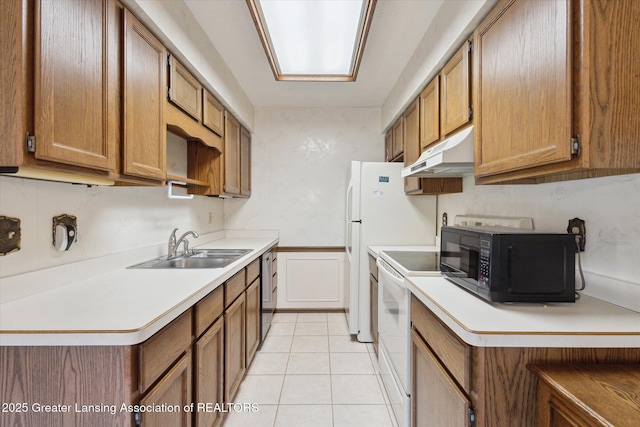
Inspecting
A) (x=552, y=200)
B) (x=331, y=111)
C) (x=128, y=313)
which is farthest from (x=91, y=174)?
(x=331, y=111)

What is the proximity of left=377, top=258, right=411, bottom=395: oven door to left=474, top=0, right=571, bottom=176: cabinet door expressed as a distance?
73cm

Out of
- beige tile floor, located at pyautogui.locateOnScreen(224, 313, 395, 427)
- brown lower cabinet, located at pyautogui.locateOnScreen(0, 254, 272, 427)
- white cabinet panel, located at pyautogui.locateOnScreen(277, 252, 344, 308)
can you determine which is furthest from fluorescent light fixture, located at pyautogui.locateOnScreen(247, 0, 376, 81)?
beige tile floor, located at pyautogui.locateOnScreen(224, 313, 395, 427)

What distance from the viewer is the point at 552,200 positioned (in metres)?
1.41

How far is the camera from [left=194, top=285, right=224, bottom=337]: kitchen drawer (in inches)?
52.4

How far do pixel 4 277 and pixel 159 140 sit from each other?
0.82 m

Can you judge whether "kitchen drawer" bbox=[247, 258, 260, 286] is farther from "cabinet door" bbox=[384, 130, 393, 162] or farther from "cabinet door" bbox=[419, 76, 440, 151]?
"cabinet door" bbox=[384, 130, 393, 162]

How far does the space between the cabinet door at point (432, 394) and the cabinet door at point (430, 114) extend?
4.15ft

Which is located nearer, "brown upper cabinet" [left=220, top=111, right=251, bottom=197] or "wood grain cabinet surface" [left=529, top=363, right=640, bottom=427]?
"wood grain cabinet surface" [left=529, top=363, right=640, bottom=427]

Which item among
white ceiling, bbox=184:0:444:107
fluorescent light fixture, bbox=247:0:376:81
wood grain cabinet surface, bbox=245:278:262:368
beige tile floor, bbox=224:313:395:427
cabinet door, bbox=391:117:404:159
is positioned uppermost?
white ceiling, bbox=184:0:444:107

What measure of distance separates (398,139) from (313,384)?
7.24 ft

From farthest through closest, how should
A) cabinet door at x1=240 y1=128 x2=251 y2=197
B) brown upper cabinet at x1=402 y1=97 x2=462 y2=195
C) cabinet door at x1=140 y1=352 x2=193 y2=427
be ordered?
1. cabinet door at x1=240 y1=128 x2=251 y2=197
2. brown upper cabinet at x1=402 y1=97 x2=462 y2=195
3. cabinet door at x1=140 y1=352 x2=193 y2=427

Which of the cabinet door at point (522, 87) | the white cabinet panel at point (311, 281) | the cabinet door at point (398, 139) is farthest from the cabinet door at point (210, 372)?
the cabinet door at point (398, 139)

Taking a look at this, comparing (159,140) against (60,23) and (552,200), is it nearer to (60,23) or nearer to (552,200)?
(60,23)

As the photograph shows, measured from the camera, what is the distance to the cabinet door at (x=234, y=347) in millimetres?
1729
